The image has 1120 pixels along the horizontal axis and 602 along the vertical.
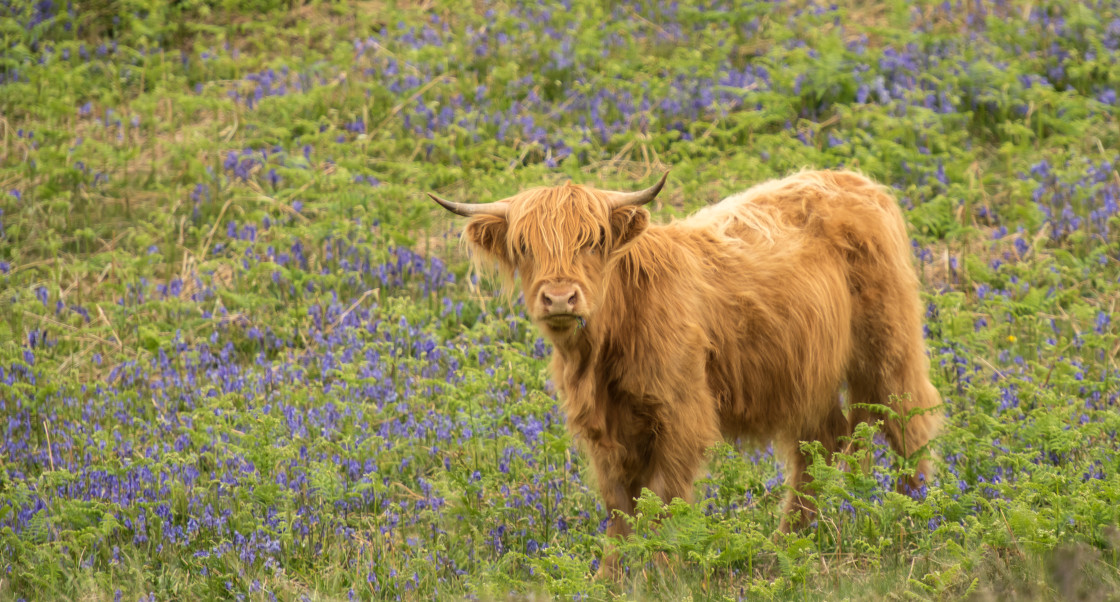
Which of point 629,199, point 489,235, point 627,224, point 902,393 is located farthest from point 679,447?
point 902,393

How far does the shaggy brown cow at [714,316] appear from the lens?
4477 millimetres

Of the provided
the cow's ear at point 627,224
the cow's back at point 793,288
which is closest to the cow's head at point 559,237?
the cow's ear at point 627,224

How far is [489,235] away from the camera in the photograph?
477 cm

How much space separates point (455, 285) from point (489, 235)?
288cm

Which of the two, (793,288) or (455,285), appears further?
(455,285)

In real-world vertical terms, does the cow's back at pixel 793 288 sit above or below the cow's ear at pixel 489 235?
below

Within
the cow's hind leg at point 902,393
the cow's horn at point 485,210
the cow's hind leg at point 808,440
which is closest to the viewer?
the cow's horn at point 485,210

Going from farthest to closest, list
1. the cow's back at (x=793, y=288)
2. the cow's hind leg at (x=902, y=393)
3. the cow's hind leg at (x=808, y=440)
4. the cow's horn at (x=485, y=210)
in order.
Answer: the cow's hind leg at (x=808, y=440) < the cow's hind leg at (x=902, y=393) < the cow's back at (x=793, y=288) < the cow's horn at (x=485, y=210)

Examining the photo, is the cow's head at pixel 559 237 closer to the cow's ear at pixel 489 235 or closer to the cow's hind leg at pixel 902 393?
the cow's ear at pixel 489 235

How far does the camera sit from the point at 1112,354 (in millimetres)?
6289

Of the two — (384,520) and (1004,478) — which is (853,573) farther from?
(384,520)

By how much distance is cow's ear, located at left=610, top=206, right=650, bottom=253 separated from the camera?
14.9ft

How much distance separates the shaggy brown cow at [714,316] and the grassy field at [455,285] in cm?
28

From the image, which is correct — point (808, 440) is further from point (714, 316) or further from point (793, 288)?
point (714, 316)
